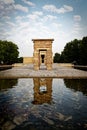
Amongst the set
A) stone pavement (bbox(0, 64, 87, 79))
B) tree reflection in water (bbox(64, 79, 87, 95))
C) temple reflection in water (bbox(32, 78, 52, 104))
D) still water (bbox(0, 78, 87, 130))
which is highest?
stone pavement (bbox(0, 64, 87, 79))

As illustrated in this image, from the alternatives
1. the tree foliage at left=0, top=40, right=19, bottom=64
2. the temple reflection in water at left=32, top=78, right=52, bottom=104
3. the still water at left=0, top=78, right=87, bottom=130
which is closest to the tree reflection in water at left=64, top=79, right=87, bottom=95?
the temple reflection in water at left=32, top=78, right=52, bottom=104

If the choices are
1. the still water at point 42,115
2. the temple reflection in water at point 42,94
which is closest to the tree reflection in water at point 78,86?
the temple reflection in water at point 42,94

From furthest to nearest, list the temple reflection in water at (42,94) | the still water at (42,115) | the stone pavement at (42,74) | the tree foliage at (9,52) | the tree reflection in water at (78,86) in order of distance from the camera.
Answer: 1. the tree foliage at (9,52)
2. the stone pavement at (42,74)
3. the tree reflection in water at (78,86)
4. the temple reflection in water at (42,94)
5. the still water at (42,115)

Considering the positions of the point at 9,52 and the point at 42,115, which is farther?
the point at 9,52

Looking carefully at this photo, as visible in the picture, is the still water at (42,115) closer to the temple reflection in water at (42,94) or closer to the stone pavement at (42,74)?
the temple reflection in water at (42,94)

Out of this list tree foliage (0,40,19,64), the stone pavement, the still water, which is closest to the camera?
the still water

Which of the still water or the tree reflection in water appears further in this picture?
the tree reflection in water

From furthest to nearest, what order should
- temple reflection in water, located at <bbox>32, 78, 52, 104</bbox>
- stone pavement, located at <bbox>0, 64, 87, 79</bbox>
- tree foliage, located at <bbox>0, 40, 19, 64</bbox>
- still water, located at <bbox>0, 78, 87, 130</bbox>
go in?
tree foliage, located at <bbox>0, 40, 19, 64</bbox> → stone pavement, located at <bbox>0, 64, 87, 79</bbox> → temple reflection in water, located at <bbox>32, 78, 52, 104</bbox> → still water, located at <bbox>0, 78, 87, 130</bbox>

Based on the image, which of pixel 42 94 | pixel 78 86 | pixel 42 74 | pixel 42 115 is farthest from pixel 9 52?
pixel 42 115

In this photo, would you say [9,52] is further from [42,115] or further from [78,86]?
[42,115]

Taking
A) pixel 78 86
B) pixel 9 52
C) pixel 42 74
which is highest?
pixel 9 52

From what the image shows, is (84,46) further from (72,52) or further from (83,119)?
(83,119)

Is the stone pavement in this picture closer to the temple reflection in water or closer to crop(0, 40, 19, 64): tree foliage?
the temple reflection in water

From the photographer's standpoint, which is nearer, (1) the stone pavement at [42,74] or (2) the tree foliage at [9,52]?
(1) the stone pavement at [42,74]
